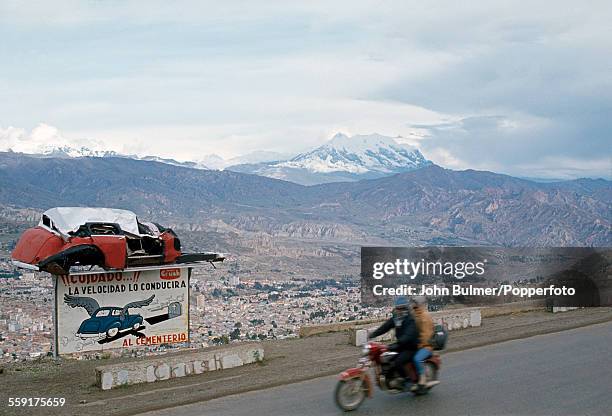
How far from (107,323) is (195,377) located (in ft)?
6.05

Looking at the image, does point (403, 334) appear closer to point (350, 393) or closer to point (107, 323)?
point (350, 393)

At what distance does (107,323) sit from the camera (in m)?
14.8

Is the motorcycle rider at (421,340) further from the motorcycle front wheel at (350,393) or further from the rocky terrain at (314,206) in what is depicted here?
the rocky terrain at (314,206)

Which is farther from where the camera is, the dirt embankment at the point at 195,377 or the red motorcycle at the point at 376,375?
the dirt embankment at the point at 195,377

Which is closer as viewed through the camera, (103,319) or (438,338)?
(438,338)

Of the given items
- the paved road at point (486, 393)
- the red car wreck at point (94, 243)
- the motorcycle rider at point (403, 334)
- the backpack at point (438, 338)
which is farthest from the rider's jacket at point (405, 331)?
the red car wreck at point (94, 243)

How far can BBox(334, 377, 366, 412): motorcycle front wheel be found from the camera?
446 inches

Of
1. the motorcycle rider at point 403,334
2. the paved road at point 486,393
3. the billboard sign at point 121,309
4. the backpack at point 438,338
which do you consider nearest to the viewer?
the paved road at point 486,393

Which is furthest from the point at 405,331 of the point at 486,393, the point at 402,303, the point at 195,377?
the point at 195,377

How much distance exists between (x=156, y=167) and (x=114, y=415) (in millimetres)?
99369

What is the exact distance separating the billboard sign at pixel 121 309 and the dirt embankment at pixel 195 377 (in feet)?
2.24

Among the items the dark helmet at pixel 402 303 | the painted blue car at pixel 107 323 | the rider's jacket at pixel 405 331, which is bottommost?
the painted blue car at pixel 107 323

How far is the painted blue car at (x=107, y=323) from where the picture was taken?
14648 millimetres

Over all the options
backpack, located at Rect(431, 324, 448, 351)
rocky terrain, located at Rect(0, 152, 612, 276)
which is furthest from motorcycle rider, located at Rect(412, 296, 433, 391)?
rocky terrain, located at Rect(0, 152, 612, 276)
